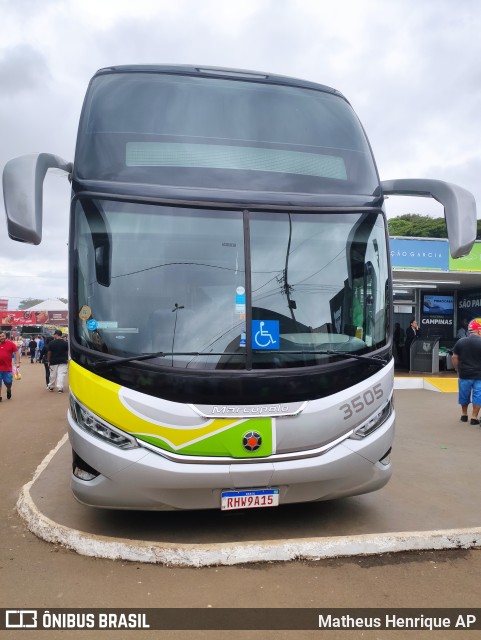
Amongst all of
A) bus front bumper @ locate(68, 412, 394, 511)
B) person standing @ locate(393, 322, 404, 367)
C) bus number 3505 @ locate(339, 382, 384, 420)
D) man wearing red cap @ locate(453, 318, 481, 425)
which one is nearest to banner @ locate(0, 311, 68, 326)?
person standing @ locate(393, 322, 404, 367)

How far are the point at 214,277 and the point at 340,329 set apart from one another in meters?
1.14

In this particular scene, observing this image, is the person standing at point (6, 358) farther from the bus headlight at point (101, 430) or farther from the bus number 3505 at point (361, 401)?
the bus number 3505 at point (361, 401)

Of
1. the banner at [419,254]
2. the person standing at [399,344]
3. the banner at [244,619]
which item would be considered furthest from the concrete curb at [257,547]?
the person standing at [399,344]

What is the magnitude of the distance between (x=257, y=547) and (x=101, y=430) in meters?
1.47

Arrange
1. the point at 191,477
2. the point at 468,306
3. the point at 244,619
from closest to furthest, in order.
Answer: the point at 244,619, the point at 191,477, the point at 468,306

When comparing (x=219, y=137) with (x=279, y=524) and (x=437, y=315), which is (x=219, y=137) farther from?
(x=437, y=315)

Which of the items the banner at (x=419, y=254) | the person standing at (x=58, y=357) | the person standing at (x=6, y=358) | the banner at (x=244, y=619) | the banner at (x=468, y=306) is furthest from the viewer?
the banner at (x=468, y=306)

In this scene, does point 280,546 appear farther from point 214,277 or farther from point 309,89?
point 309,89

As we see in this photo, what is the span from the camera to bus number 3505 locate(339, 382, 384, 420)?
15.4ft

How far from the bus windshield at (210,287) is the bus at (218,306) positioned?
0.01m

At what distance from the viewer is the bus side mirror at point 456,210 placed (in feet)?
17.3

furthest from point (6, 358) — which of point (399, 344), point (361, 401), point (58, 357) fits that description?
point (399, 344)

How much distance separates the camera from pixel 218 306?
4.73 meters

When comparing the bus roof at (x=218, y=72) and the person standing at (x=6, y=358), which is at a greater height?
the bus roof at (x=218, y=72)
